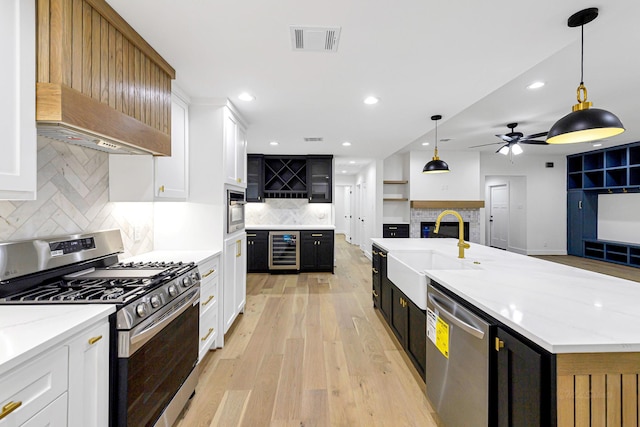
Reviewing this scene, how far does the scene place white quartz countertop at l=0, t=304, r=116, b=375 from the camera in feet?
2.85

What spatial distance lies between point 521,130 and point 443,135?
1.29 meters

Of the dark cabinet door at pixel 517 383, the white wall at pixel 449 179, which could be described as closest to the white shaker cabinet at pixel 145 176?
the dark cabinet door at pixel 517 383

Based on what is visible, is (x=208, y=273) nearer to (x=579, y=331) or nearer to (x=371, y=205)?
(x=579, y=331)

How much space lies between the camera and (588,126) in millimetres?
1607

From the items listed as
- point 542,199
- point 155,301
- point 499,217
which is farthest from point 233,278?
point 542,199

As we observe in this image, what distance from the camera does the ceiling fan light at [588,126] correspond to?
5.23 feet

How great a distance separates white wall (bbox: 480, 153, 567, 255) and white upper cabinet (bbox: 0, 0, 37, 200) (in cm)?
835

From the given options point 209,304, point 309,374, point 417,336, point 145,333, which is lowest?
point 309,374

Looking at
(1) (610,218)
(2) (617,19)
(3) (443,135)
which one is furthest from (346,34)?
(1) (610,218)

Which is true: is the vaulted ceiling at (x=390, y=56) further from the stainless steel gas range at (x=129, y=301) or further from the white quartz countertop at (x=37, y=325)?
the white quartz countertop at (x=37, y=325)

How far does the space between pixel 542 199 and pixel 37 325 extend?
968cm

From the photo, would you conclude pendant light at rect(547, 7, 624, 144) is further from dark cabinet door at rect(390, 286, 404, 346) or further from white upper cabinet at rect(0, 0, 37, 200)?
white upper cabinet at rect(0, 0, 37, 200)

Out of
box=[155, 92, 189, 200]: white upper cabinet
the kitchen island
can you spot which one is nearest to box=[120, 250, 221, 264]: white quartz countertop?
box=[155, 92, 189, 200]: white upper cabinet

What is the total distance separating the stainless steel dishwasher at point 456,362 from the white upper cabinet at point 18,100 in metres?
2.11
